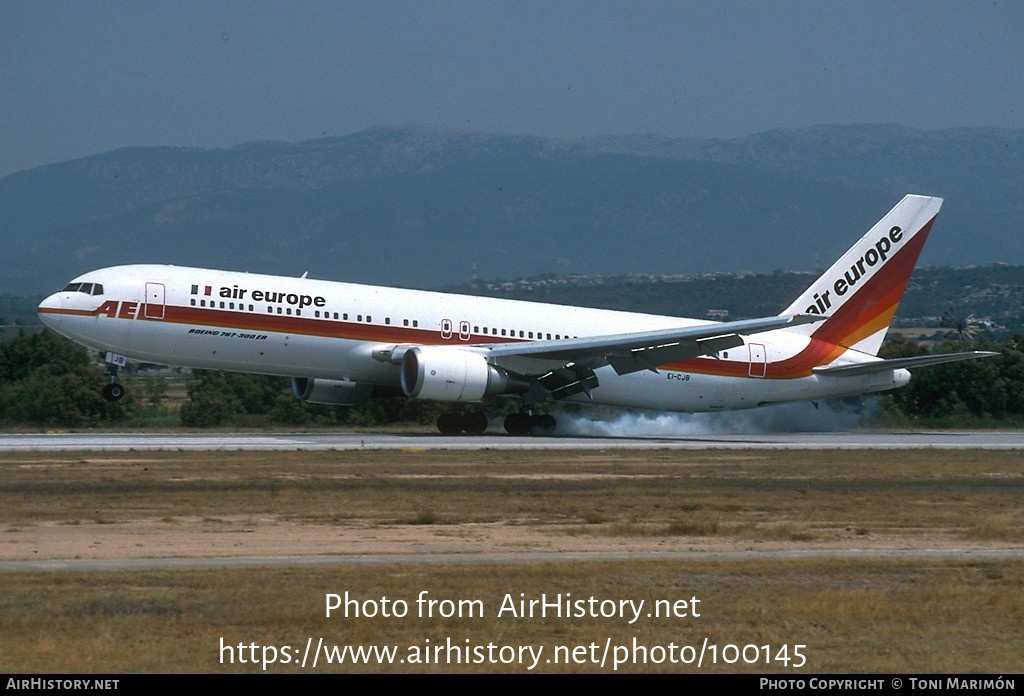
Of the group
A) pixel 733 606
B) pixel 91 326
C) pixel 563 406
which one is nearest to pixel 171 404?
pixel 563 406

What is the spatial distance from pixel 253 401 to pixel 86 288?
18026 mm

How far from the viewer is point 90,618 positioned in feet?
45.8

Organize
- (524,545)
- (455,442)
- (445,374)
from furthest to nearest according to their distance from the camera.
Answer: (445,374), (455,442), (524,545)

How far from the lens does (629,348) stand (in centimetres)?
4166

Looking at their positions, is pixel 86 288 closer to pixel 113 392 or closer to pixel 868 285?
pixel 113 392

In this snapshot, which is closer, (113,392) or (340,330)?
(113,392)

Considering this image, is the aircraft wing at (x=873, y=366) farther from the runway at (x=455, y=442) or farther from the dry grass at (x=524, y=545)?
the dry grass at (x=524, y=545)

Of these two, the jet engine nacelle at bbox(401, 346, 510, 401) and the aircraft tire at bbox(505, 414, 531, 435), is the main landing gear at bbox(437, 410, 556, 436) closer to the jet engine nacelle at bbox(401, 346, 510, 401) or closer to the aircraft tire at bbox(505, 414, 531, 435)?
the aircraft tire at bbox(505, 414, 531, 435)

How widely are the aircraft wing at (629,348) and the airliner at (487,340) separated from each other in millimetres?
53

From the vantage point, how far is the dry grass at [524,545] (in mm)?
13312

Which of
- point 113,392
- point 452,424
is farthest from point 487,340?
point 113,392

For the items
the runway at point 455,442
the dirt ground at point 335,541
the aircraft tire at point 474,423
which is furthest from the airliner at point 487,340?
the dirt ground at point 335,541
